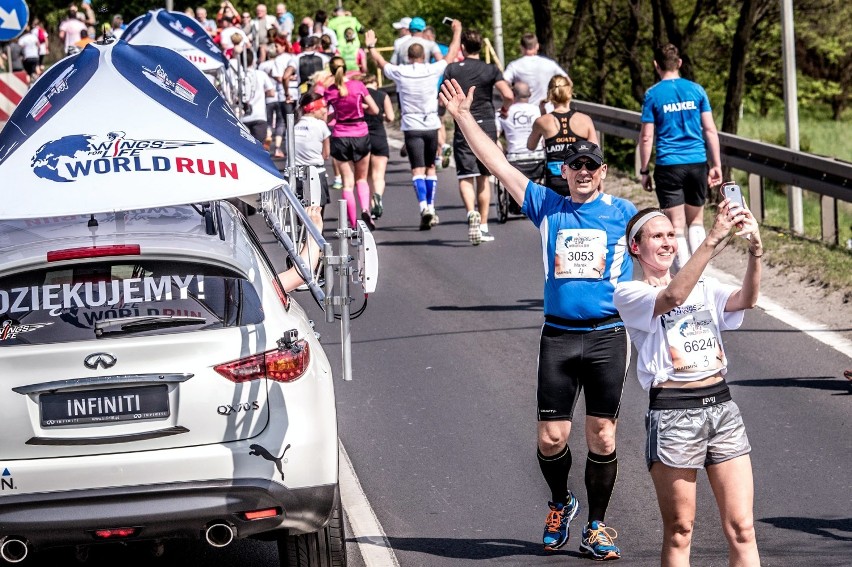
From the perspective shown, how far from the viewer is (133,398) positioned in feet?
19.5

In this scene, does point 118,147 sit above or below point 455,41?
below

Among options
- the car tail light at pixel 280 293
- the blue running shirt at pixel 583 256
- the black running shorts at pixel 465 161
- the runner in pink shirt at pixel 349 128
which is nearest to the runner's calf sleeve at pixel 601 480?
the blue running shirt at pixel 583 256

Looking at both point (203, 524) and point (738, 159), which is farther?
point (738, 159)

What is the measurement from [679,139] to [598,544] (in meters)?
6.45

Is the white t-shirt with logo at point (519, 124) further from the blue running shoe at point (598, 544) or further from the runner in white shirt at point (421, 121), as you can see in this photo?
the blue running shoe at point (598, 544)

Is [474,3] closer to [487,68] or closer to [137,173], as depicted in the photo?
[487,68]

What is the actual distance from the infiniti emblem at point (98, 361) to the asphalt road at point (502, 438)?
1.71 m

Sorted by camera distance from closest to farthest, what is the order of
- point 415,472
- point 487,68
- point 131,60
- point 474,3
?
point 131,60, point 415,472, point 487,68, point 474,3

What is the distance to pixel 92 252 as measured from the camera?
20.3 feet

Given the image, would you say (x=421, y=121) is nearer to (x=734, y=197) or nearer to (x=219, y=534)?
(x=219, y=534)

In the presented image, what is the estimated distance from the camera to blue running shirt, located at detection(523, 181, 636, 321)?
23.3ft

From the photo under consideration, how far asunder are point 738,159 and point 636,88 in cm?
2373

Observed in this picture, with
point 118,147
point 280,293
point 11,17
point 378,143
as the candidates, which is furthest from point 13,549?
point 378,143

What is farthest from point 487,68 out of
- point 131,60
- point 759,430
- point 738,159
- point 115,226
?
point 115,226
